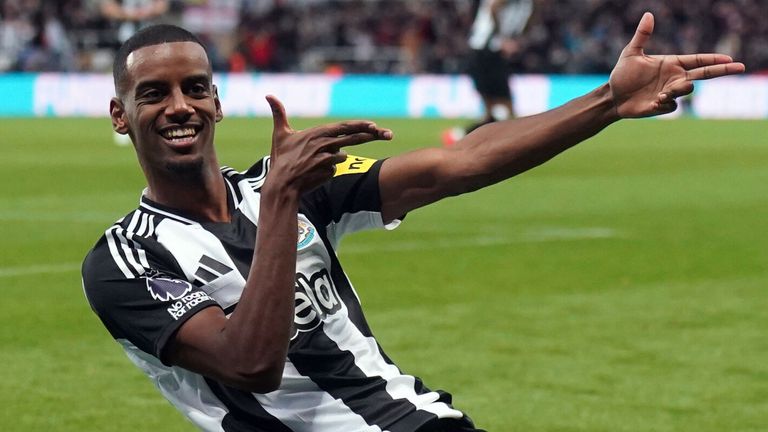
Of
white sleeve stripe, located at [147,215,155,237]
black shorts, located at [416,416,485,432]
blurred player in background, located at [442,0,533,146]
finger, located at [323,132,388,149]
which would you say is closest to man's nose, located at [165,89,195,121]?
white sleeve stripe, located at [147,215,155,237]

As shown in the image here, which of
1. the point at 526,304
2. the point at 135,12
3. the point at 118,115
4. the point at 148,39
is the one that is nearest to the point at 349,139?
the point at 148,39

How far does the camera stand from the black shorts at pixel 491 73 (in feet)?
65.3

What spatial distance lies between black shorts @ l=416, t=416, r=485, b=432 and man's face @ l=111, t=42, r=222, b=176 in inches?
35.5

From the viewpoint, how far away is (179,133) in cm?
388

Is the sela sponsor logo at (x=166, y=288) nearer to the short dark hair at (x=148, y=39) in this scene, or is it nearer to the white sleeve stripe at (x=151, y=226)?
the white sleeve stripe at (x=151, y=226)

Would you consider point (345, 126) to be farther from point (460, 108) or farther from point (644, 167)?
point (460, 108)

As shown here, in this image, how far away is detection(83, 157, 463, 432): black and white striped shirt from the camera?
3.82 m

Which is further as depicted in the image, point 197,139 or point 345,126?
point 197,139

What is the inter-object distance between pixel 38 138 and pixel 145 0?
377cm

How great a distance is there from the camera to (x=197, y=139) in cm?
390

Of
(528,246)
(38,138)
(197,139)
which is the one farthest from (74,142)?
(197,139)

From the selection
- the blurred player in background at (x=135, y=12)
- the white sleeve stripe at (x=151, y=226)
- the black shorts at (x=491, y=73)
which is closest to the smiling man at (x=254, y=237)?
the white sleeve stripe at (x=151, y=226)

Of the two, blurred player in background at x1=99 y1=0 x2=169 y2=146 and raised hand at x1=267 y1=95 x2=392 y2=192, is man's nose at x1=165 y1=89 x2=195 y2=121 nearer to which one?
raised hand at x1=267 y1=95 x2=392 y2=192

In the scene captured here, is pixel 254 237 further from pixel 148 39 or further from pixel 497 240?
pixel 497 240
